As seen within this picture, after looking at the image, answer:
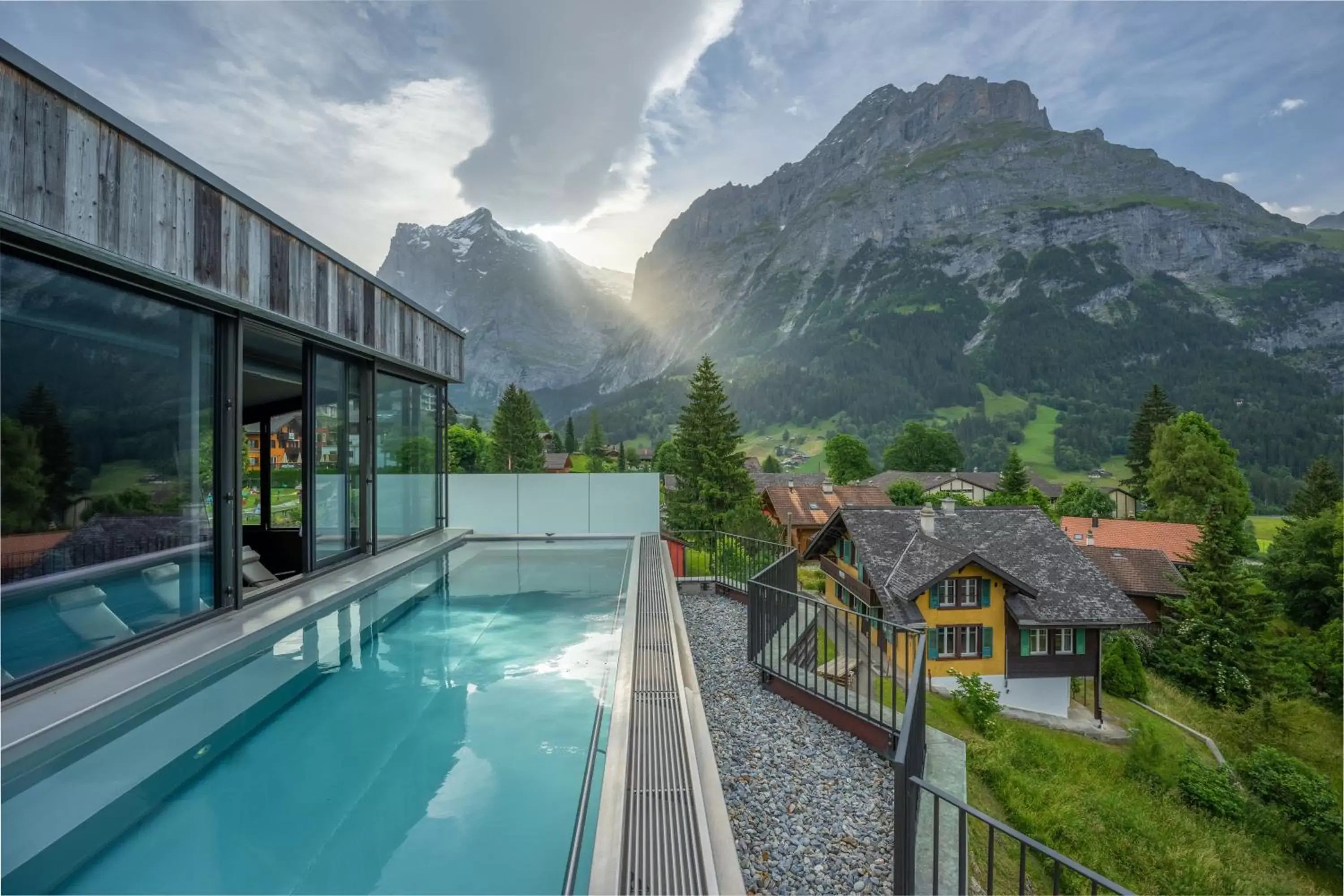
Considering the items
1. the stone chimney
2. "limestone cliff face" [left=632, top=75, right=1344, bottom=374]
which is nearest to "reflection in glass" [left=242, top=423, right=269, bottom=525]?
the stone chimney

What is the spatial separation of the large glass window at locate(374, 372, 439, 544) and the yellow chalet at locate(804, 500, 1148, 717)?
12036mm

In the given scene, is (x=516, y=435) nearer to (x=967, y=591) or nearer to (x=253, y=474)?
(x=967, y=591)

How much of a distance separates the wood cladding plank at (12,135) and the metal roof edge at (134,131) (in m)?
0.07

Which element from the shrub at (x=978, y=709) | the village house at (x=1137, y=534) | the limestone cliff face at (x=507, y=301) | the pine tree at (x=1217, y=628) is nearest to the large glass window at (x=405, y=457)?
the shrub at (x=978, y=709)

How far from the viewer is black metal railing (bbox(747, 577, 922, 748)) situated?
3.66 metres

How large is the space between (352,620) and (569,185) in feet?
73.9

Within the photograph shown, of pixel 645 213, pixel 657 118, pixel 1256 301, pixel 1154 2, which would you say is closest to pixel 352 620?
pixel 1154 2

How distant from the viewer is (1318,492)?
104 feet

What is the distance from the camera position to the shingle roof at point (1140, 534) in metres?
27.3

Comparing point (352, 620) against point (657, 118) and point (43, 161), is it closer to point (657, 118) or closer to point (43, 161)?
point (43, 161)

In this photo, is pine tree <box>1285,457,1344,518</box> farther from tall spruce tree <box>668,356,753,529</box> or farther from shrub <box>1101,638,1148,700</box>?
tall spruce tree <box>668,356,753,529</box>

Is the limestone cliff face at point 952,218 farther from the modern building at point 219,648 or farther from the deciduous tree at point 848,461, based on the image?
the modern building at point 219,648

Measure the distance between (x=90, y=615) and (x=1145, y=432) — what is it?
166 ft

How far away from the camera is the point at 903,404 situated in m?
79.2
